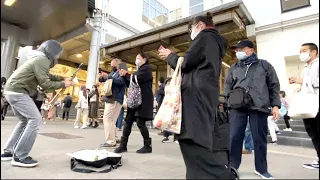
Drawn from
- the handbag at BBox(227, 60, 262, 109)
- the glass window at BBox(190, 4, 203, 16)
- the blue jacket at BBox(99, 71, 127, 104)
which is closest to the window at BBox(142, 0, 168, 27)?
the glass window at BBox(190, 4, 203, 16)

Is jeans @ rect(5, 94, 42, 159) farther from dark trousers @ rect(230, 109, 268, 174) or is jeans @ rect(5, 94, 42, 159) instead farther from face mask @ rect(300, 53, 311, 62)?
face mask @ rect(300, 53, 311, 62)

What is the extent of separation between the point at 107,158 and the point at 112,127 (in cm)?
139

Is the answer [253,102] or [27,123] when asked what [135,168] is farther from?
[253,102]

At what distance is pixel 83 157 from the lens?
237 cm

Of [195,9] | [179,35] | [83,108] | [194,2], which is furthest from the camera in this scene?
[194,2]

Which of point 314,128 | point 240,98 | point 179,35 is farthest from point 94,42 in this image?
point 314,128

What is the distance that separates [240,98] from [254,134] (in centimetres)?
43

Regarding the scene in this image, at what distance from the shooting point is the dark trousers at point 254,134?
233 cm

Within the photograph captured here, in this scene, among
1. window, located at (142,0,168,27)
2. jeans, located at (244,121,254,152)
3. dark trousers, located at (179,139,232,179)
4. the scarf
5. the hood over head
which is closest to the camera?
dark trousers, located at (179,139,232,179)

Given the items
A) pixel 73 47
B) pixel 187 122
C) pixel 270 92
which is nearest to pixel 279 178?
pixel 270 92

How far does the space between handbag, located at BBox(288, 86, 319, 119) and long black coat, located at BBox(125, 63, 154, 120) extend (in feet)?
6.61

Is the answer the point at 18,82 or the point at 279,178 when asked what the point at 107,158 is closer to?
the point at 18,82

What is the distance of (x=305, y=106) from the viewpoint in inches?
80.9

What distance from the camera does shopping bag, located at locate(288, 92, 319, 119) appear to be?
6.39 feet
